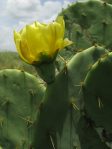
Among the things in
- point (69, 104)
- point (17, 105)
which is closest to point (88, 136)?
point (69, 104)

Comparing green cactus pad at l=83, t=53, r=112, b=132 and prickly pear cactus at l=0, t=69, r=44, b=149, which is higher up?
green cactus pad at l=83, t=53, r=112, b=132

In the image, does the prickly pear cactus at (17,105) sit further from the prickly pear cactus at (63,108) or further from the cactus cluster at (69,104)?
the prickly pear cactus at (63,108)

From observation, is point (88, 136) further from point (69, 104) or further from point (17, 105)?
point (17, 105)

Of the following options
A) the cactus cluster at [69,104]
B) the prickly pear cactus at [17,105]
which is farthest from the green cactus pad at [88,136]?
the prickly pear cactus at [17,105]

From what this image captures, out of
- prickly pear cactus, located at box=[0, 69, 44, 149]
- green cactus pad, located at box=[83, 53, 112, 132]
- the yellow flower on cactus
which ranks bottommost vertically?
prickly pear cactus, located at box=[0, 69, 44, 149]

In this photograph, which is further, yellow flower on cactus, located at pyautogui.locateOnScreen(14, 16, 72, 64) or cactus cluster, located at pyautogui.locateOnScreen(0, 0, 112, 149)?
cactus cluster, located at pyautogui.locateOnScreen(0, 0, 112, 149)

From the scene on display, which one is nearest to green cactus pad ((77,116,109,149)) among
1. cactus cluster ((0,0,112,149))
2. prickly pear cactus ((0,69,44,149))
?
cactus cluster ((0,0,112,149))

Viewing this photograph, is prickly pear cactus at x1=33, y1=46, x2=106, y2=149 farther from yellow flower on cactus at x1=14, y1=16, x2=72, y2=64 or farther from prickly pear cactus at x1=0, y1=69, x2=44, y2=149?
prickly pear cactus at x1=0, y1=69, x2=44, y2=149
